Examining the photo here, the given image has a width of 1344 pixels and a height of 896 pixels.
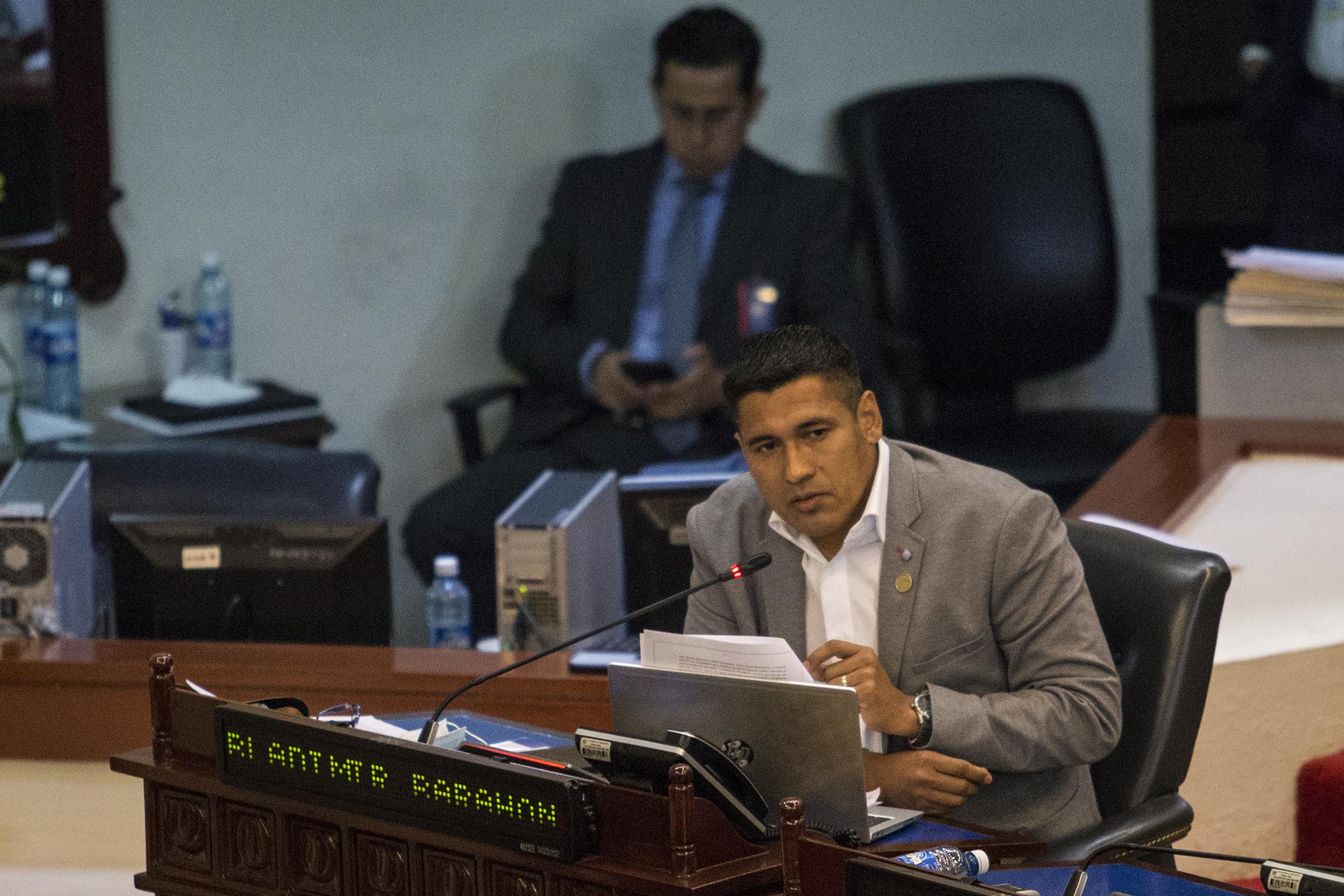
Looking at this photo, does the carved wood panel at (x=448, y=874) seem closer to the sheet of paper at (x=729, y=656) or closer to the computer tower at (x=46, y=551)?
the sheet of paper at (x=729, y=656)

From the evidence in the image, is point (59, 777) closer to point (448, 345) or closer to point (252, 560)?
point (252, 560)

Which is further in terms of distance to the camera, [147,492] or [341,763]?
[147,492]

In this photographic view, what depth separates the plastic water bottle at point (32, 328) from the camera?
13.4 ft

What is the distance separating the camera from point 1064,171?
4656 millimetres

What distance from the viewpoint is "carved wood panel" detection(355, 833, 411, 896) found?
1.79 metres

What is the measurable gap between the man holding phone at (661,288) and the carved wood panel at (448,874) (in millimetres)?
2262

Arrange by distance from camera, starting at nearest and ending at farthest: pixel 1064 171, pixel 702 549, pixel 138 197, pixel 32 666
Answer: pixel 702 549 → pixel 32 666 → pixel 138 197 → pixel 1064 171

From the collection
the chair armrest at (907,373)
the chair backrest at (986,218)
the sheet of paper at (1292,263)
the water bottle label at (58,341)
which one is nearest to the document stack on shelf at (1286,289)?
the sheet of paper at (1292,263)

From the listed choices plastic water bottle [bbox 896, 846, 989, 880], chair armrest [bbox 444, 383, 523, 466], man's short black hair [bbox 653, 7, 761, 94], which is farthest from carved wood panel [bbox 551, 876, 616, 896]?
man's short black hair [bbox 653, 7, 761, 94]

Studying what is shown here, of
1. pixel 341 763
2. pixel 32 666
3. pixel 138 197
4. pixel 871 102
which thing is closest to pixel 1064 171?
pixel 871 102

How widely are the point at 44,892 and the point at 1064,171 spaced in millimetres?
3161

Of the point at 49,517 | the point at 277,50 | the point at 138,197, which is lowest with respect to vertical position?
the point at 49,517

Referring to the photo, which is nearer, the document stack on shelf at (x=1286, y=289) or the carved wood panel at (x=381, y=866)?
the carved wood panel at (x=381, y=866)

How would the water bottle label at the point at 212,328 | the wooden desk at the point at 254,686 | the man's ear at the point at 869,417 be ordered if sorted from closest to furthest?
the man's ear at the point at 869,417, the wooden desk at the point at 254,686, the water bottle label at the point at 212,328
